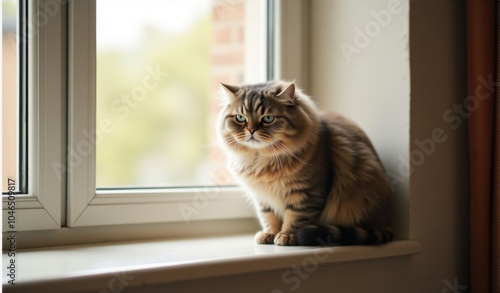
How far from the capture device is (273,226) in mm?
1441

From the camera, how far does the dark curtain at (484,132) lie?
1.40 meters

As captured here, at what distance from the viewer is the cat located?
1.34m

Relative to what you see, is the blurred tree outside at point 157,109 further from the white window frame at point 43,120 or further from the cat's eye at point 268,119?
the cat's eye at point 268,119

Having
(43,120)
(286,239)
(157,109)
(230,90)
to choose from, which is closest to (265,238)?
(286,239)

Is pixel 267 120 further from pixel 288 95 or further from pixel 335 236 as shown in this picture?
pixel 335 236

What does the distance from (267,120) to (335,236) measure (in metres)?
0.38

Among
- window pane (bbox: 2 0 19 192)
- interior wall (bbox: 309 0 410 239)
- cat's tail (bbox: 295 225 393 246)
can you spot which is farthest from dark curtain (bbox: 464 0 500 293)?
window pane (bbox: 2 0 19 192)

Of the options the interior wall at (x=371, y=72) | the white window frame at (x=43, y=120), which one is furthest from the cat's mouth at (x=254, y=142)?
the white window frame at (x=43, y=120)

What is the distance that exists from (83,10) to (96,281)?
30.9 inches

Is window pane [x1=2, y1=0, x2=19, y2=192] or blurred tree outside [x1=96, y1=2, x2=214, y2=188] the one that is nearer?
window pane [x1=2, y1=0, x2=19, y2=192]

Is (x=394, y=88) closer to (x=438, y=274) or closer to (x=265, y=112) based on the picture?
(x=265, y=112)

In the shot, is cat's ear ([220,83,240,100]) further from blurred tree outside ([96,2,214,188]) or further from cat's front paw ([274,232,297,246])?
cat's front paw ([274,232,297,246])

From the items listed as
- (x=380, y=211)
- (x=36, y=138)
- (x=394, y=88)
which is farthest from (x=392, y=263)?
(x=36, y=138)

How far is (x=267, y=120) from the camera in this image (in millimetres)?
1348
